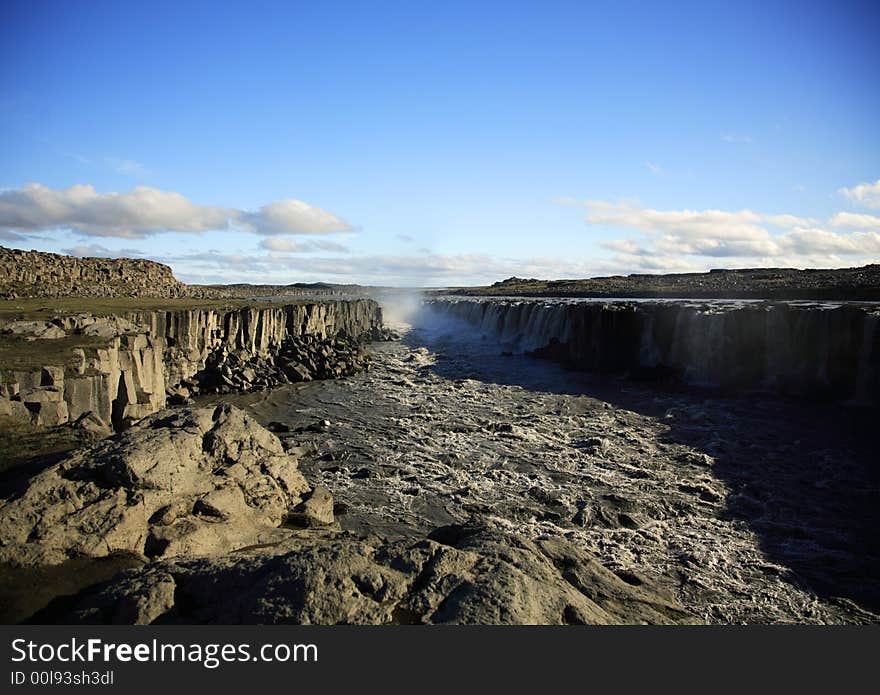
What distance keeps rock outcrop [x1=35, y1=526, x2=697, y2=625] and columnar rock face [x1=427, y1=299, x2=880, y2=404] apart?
24.7 meters

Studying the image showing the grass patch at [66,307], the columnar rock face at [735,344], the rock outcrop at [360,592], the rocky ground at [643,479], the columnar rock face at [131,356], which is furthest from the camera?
the grass patch at [66,307]

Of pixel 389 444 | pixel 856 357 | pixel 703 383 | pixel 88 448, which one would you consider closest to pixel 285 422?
pixel 389 444

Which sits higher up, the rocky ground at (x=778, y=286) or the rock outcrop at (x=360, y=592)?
the rocky ground at (x=778, y=286)

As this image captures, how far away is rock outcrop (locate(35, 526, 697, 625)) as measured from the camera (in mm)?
5164

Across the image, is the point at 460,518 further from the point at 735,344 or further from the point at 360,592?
the point at 735,344

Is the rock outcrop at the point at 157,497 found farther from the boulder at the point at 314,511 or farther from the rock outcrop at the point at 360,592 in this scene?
the rock outcrop at the point at 360,592

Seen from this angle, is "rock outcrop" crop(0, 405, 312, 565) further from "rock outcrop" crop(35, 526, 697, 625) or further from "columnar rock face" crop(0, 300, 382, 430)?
"columnar rock face" crop(0, 300, 382, 430)

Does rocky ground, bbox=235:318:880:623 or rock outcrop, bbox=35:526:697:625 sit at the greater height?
rock outcrop, bbox=35:526:697:625

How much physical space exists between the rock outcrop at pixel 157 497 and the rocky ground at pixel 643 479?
2.75 metres

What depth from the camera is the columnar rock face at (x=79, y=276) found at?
5331 centimetres

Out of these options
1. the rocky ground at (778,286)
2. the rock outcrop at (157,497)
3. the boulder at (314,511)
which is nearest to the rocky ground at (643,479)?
the boulder at (314,511)

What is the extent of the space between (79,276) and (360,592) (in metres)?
82.0

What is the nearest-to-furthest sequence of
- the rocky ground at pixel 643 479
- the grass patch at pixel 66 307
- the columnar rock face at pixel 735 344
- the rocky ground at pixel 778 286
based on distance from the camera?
the rocky ground at pixel 643 479 < the columnar rock face at pixel 735 344 < the grass patch at pixel 66 307 < the rocky ground at pixel 778 286

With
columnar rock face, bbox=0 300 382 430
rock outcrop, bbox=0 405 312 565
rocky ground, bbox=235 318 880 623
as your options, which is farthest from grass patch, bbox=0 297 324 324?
rock outcrop, bbox=0 405 312 565
